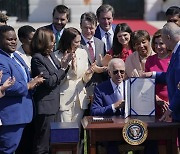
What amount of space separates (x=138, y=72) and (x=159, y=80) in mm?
384

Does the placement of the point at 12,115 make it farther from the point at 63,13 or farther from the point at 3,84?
the point at 63,13

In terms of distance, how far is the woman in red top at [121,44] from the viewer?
6.41 meters

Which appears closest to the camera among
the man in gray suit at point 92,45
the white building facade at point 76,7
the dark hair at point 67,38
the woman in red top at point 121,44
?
the dark hair at point 67,38

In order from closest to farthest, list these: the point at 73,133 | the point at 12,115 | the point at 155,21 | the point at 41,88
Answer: the point at 73,133 < the point at 12,115 < the point at 41,88 < the point at 155,21

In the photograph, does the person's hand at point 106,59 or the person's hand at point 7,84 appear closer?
the person's hand at point 7,84

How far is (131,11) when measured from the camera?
2466 cm

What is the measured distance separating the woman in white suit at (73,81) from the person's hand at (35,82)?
0.48 meters

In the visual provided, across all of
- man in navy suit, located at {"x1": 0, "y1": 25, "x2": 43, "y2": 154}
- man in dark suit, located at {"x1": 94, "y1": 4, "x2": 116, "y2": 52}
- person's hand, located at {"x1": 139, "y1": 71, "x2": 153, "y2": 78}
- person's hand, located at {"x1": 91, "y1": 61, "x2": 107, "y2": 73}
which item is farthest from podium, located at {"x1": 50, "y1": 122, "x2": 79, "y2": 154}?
man in dark suit, located at {"x1": 94, "y1": 4, "x2": 116, "y2": 52}

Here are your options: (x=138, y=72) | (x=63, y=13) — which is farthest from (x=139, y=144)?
(x=63, y=13)

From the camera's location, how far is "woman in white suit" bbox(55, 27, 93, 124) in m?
5.82

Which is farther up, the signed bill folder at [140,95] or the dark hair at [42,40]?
the dark hair at [42,40]

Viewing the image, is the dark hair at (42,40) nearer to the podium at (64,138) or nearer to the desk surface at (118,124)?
the desk surface at (118,124)

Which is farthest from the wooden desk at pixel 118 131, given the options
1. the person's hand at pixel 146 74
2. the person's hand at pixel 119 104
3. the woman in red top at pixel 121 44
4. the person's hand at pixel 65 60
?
the woman in red top at pixel 121 44

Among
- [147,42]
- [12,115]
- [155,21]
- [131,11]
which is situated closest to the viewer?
[12,115]
